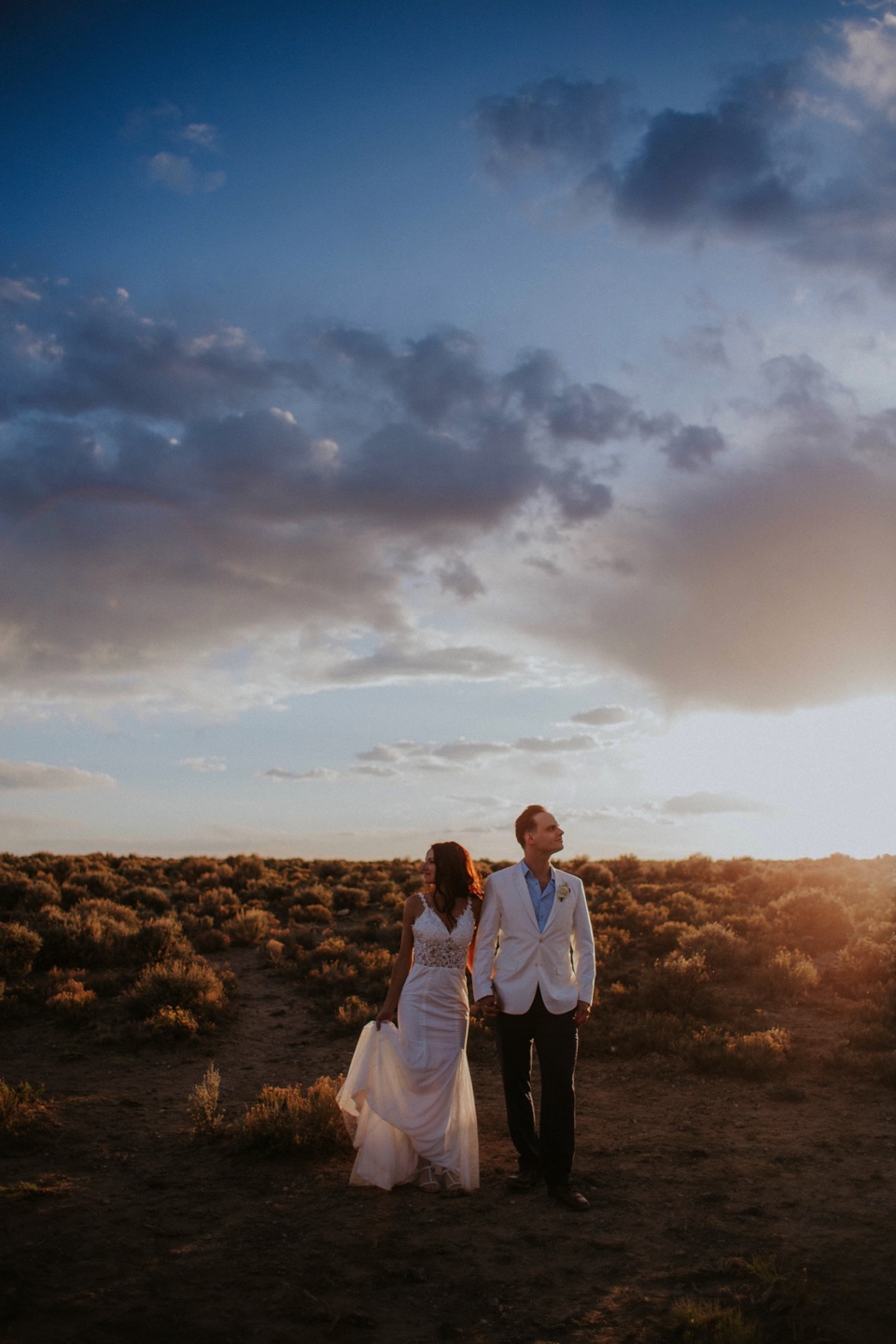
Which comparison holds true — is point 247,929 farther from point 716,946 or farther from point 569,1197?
point 569,1197

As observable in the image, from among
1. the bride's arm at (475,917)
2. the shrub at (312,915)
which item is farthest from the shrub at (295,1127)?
the shrub at (312,915)

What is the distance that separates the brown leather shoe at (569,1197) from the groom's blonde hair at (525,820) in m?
2.51

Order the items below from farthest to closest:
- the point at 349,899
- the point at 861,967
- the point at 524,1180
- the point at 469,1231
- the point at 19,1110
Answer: the point at 349,899 < the point at 861,967 < the point at 19,1110 < the point at 524,1180 < the point at 469,1231

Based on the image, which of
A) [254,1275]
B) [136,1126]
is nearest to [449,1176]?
[254,1275]

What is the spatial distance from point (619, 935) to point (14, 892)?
1261 centimetres

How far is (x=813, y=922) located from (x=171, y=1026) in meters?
10.5

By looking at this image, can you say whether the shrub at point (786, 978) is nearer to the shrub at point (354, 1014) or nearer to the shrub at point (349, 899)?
the shrub at point (354, 1014)

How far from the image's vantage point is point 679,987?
11984mm

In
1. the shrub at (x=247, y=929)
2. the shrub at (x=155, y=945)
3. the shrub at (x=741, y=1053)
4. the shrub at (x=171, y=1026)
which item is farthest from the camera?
the shrub at (x=247, y=929)

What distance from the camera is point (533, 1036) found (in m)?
6.69

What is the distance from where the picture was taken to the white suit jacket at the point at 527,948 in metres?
6.53

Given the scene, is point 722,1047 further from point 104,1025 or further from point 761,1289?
point 104,1025

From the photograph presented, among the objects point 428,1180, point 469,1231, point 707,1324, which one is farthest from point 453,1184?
point 707,1324

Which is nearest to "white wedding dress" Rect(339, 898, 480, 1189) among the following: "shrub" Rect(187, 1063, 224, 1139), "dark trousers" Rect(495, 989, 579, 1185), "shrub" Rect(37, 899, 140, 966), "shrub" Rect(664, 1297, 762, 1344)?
"dark trousers" Rect(495, 989, 579, 1185)
